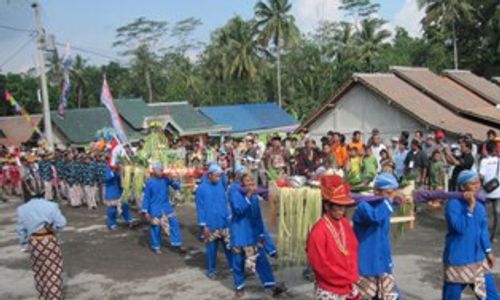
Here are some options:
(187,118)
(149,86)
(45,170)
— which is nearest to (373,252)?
(45,170)

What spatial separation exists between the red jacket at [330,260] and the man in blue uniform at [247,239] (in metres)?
2.80

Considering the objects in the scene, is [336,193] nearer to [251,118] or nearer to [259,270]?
[259,270]

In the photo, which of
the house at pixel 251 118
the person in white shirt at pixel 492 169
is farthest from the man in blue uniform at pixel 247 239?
the house at pixel 251 118

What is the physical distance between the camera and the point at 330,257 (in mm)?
4344

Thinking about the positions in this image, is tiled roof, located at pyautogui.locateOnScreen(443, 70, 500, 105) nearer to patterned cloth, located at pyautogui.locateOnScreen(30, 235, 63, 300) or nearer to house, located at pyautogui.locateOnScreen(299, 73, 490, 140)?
house, located at pyautogui.locateOnScreen(299, 73, 490, 140)

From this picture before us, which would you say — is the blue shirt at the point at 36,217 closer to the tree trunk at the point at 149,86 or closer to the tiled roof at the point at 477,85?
the tiled roof at the point at 477,85

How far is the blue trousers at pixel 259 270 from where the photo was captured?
285 inches

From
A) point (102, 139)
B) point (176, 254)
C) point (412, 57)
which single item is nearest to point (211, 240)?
point (176, 254)

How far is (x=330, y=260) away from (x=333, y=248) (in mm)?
90

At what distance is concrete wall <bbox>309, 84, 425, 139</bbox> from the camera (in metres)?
18.1

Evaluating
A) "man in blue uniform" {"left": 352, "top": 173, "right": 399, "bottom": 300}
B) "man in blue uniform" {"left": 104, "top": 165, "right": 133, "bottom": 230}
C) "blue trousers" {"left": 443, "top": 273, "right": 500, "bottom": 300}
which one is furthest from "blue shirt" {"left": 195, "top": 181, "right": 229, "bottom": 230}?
"man in blue uniform" {"left": 104, "top": 165, "right": 133, "bottom": 230}

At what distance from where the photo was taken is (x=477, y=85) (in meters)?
21.5

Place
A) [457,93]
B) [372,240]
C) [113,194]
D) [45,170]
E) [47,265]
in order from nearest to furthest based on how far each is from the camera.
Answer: [372,240], [47,265], [113,194], [45,170], [457,93]

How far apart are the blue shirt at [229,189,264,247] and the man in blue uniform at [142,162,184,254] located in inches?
107
